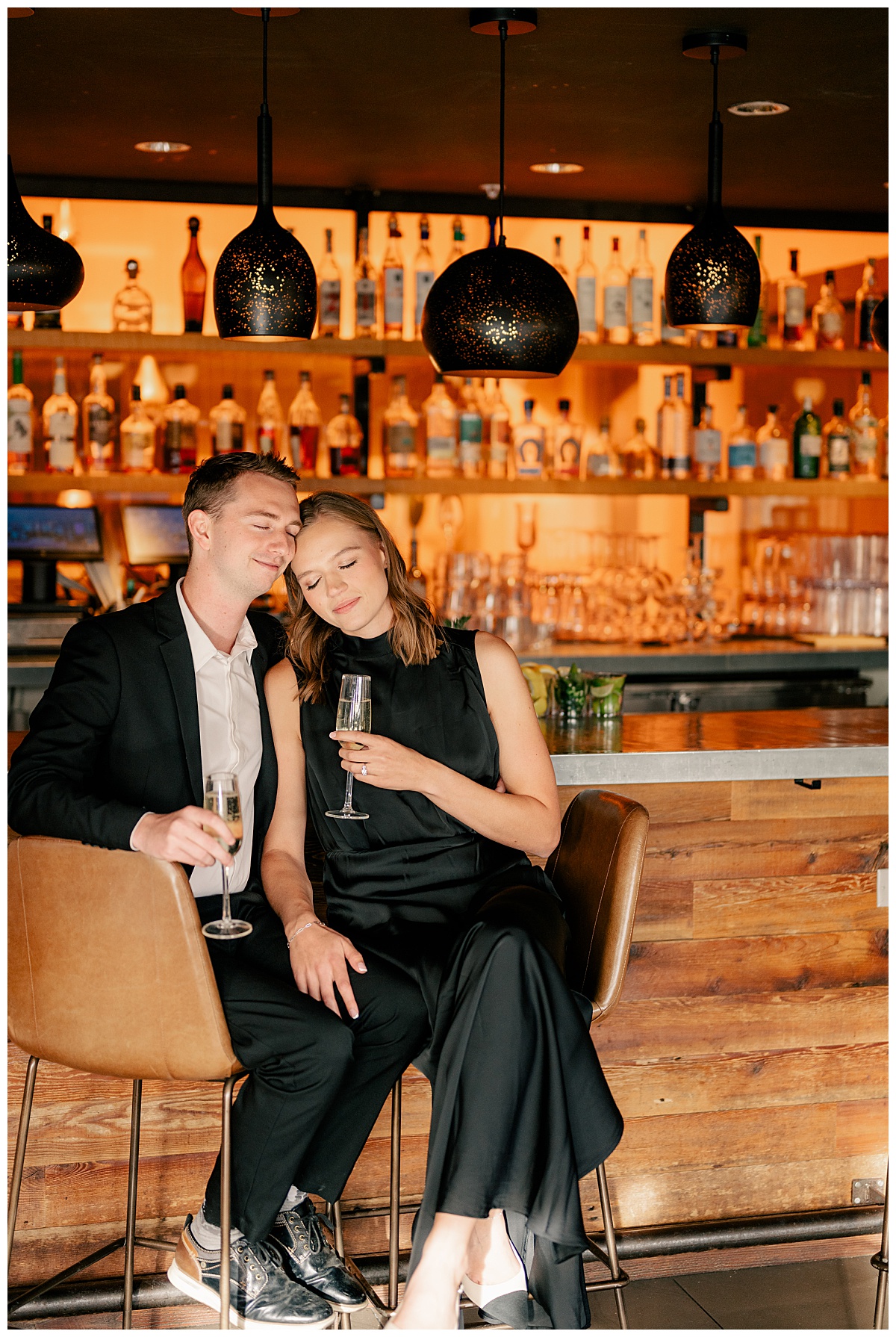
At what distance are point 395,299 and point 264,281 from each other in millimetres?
1813

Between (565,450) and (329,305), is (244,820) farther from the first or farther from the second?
(565,450)

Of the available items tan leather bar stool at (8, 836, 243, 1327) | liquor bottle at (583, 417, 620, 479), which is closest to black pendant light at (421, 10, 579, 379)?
tan leather bar stool at (8, 836, 243, 1327)

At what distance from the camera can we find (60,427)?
4.12 m

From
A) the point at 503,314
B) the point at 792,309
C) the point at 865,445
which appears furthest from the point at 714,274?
the point at 865,445

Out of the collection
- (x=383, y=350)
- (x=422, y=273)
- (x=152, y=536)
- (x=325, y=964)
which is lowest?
(x=325, y=964)

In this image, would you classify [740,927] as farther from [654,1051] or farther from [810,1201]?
[810,1201]

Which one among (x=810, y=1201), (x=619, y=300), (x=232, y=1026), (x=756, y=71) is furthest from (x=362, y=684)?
(x=619, y=300)

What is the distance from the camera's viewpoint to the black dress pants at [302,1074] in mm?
1821

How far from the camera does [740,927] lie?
Result: 260cm

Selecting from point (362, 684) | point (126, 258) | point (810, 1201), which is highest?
point (126, 258)

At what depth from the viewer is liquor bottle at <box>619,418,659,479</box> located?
4559mm

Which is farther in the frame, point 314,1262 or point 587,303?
point 587,303

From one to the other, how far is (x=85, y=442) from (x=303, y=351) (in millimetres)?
750

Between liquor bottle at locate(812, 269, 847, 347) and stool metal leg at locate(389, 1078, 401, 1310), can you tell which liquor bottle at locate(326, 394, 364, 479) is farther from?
stool metal leg at locate(389, 1078, 401, 1310)
